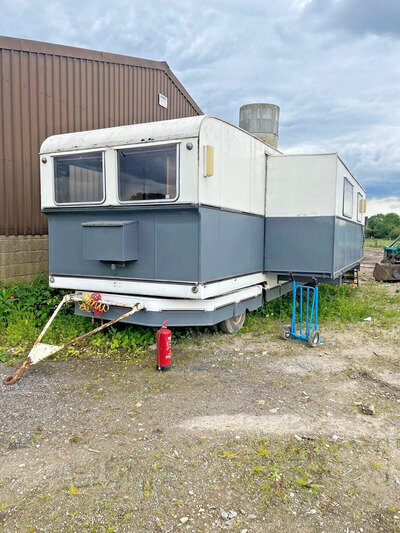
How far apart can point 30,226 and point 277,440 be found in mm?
6834

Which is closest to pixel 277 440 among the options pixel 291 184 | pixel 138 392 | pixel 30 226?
pixel 138 392

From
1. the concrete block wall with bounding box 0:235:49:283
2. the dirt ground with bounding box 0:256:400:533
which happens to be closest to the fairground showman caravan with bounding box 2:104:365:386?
the dirt ground with bounding box 0:256:400:533

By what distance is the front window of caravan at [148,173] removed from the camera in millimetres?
5031

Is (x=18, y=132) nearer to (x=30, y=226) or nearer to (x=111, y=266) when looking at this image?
(x=30, y=226)

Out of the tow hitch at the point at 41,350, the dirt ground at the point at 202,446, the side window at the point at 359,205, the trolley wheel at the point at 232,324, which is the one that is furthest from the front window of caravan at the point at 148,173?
the side window at the point at 359,205

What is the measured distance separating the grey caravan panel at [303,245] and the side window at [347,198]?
0.65m

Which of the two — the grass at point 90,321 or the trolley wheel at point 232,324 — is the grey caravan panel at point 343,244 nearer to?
the grass at point 90,321

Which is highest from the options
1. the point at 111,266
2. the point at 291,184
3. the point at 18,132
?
the point at 18,132

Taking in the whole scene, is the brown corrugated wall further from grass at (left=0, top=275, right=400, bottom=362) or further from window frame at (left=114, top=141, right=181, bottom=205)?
window frame at (left=114, top=141, right=181, bottom=205)

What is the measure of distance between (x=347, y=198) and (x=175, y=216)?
4.42 metres

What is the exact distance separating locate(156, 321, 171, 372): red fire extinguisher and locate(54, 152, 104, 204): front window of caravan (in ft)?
6.70

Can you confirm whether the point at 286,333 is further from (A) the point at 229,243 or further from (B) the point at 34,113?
(B) the point at 34,113

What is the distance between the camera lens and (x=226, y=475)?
117 inches

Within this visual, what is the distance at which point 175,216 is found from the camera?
16.6 feet
